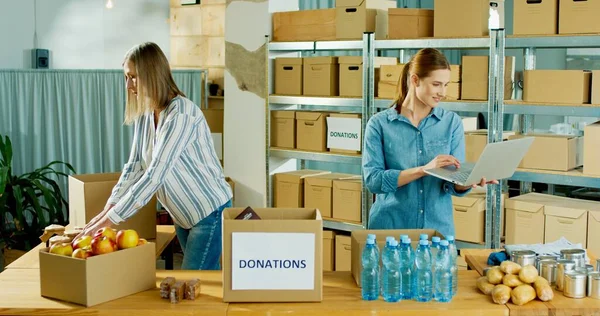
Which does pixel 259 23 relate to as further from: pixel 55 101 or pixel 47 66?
pixel 47 66

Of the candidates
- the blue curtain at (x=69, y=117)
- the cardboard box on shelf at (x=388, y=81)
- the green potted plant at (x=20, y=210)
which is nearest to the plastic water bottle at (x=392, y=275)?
the cardboard box on shelf at (x=388, y=81)

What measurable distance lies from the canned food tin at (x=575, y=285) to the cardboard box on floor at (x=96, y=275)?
4.72 ft

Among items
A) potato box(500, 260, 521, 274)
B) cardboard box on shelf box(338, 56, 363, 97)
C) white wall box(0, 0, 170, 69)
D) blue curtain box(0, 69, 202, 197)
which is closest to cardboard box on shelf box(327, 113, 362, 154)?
cardboard box on shelf box(338, 56, 363, 97)

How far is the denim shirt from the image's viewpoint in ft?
11.3

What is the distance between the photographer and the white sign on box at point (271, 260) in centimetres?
265

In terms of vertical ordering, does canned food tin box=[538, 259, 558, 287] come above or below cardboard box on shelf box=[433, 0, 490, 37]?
below

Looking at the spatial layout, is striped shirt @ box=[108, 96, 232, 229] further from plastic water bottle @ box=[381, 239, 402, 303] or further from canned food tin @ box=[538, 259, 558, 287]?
canned food tin @ box=[538, 259, 558, 287]

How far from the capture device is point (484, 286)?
9.12ft

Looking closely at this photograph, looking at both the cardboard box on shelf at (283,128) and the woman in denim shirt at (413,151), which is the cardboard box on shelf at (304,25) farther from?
the woman in denim shirt at (413,151)

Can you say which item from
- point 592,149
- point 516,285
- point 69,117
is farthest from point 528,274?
point 69,117

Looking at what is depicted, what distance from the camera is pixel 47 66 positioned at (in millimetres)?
7734

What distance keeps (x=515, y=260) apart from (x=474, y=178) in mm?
426

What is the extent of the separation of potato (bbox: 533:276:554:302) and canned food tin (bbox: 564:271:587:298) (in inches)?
2.5

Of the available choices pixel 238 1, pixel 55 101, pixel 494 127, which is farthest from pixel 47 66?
pixel 494 127
